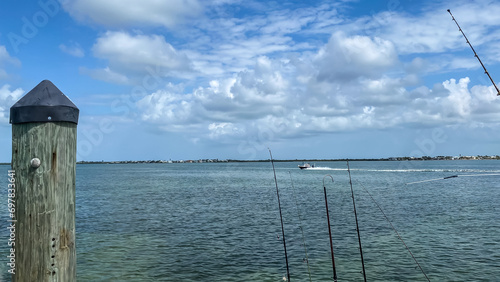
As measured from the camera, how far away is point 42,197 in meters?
3.45

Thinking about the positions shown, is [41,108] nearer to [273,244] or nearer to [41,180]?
[41,180]

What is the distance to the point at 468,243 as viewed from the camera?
23.1 m

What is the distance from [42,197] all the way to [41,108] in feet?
2.82

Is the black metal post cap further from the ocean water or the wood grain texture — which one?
the ocean water

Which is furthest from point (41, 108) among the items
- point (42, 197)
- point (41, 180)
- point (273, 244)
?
point (273, 244)

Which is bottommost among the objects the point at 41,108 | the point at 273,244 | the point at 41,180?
the point at 273,244

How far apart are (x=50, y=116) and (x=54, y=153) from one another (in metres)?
0.36

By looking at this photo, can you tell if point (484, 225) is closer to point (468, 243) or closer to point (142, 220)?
point (468, 243)

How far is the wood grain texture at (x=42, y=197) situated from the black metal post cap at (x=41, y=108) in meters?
0.06

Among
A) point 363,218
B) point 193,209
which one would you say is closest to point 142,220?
point 193,209

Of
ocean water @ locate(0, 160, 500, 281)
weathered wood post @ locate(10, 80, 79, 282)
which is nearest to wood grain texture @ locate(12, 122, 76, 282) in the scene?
weathered wood post @ locate(10, 80, 79, 282)

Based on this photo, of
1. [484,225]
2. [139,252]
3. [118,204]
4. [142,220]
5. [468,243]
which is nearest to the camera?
[139,252]

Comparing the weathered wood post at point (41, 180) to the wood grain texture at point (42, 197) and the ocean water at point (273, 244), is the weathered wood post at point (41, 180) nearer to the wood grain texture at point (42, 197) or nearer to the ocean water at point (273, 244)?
the wood grain texture at point (42, 197)

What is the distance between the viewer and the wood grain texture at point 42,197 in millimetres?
3424
